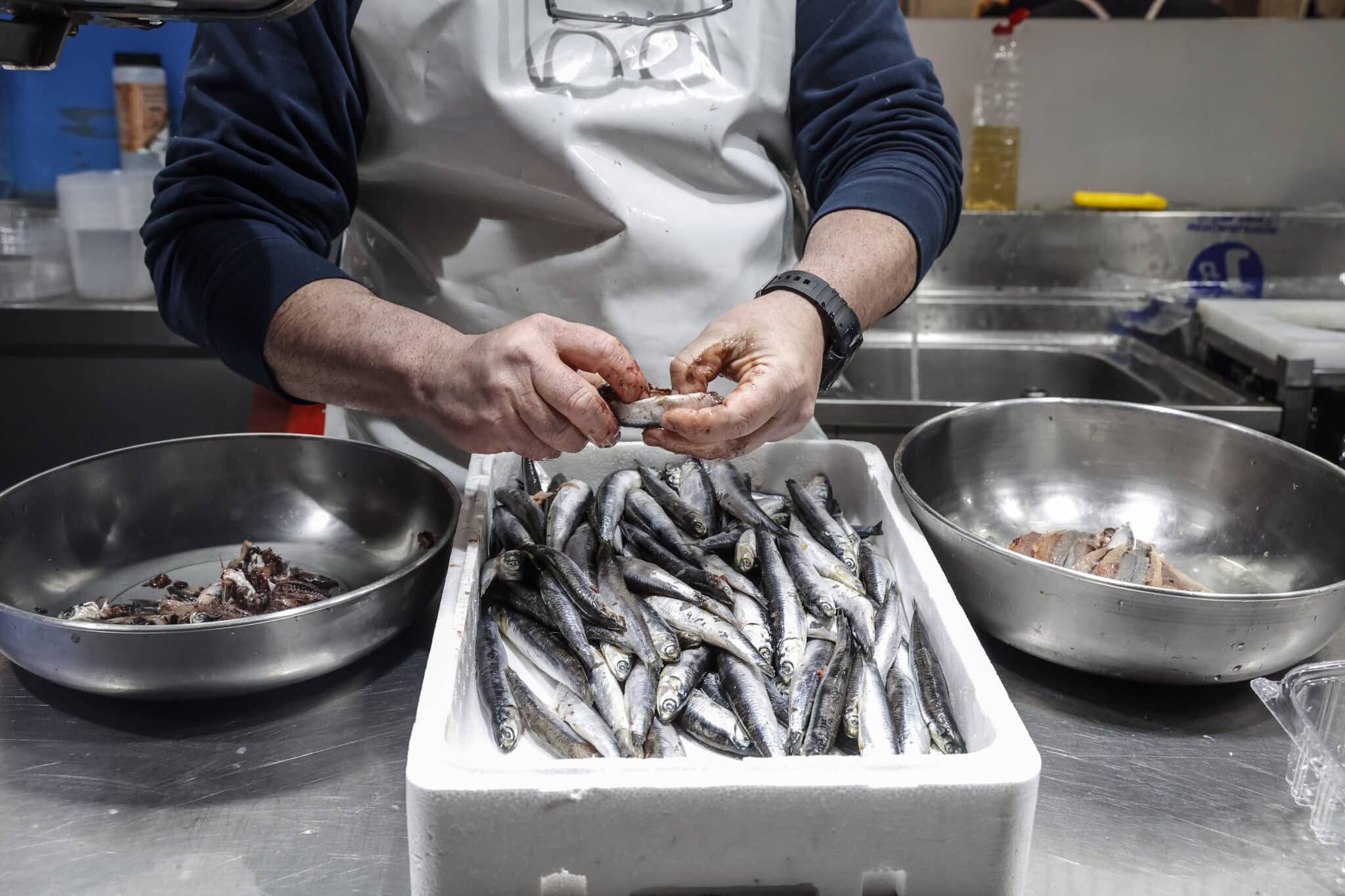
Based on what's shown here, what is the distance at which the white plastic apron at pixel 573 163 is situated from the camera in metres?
1.63

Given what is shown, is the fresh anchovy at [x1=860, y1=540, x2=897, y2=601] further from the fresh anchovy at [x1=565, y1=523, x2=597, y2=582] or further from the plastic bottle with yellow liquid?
the plastic bottle with yellow liquid

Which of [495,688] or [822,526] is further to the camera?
[822,526]

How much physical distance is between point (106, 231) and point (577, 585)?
2.67m

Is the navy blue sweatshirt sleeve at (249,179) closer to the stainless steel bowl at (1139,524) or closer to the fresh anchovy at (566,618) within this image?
the fresh anchovy at (566,618)

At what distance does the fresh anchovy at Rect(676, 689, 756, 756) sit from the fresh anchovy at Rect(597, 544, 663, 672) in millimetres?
75

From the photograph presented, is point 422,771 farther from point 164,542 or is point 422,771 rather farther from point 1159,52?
point 1159,52

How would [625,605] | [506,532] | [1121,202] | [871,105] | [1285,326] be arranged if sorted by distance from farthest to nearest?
[1121,202], [1285,326], [871,105], [506,532], [625,605]

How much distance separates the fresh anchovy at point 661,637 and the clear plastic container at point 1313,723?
24.8 inches

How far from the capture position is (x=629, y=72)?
1.70 meters

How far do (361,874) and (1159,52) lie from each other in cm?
368

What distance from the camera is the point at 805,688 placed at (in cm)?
108

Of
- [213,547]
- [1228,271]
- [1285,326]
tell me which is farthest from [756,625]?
[1228,271]

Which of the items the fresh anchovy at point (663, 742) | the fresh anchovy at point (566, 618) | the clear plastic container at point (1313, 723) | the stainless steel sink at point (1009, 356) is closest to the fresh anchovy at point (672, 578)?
the fresh anchovy at point (566, 618)

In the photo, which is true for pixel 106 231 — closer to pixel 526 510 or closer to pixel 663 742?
pixel 526 510
